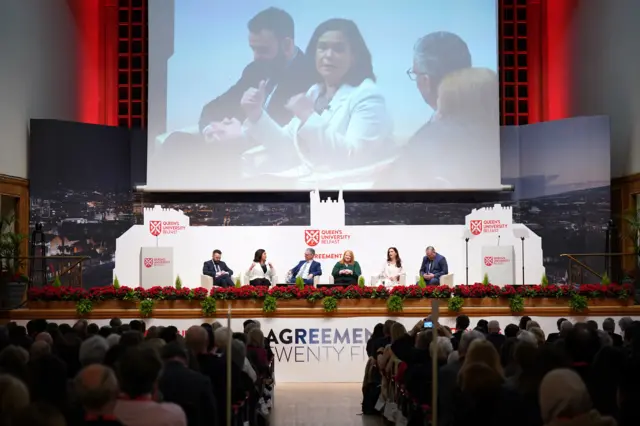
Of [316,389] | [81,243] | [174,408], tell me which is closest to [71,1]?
[81,243]

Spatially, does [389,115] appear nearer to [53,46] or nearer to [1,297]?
[53,46]

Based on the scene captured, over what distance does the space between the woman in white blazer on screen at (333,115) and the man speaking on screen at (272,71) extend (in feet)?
0.43

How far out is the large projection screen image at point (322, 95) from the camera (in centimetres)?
1644

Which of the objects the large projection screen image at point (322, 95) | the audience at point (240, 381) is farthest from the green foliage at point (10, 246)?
the audience at point (240, 381)

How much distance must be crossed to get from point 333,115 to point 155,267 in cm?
447

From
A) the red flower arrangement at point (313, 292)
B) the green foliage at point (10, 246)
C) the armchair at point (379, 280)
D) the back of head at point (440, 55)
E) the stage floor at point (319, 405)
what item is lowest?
the stage floor at point (319, 405)

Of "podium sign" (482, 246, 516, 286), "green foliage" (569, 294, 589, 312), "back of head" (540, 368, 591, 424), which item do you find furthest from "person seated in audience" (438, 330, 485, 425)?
"podium sign" (482, 246, 516, 286)

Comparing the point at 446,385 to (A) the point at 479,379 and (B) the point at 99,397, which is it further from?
(B) the point at 99,397

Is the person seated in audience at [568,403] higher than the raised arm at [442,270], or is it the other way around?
the raised arm at [442,270]

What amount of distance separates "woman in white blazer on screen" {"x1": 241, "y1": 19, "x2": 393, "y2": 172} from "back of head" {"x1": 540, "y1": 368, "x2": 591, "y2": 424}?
42.5 feet

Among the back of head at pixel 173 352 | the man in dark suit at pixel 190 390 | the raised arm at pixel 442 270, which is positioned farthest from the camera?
the raised arm at pixel 442 270

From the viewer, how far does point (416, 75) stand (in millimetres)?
16578

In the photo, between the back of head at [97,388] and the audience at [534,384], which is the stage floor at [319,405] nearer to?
the audience at [534,384]

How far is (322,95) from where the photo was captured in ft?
54.4
